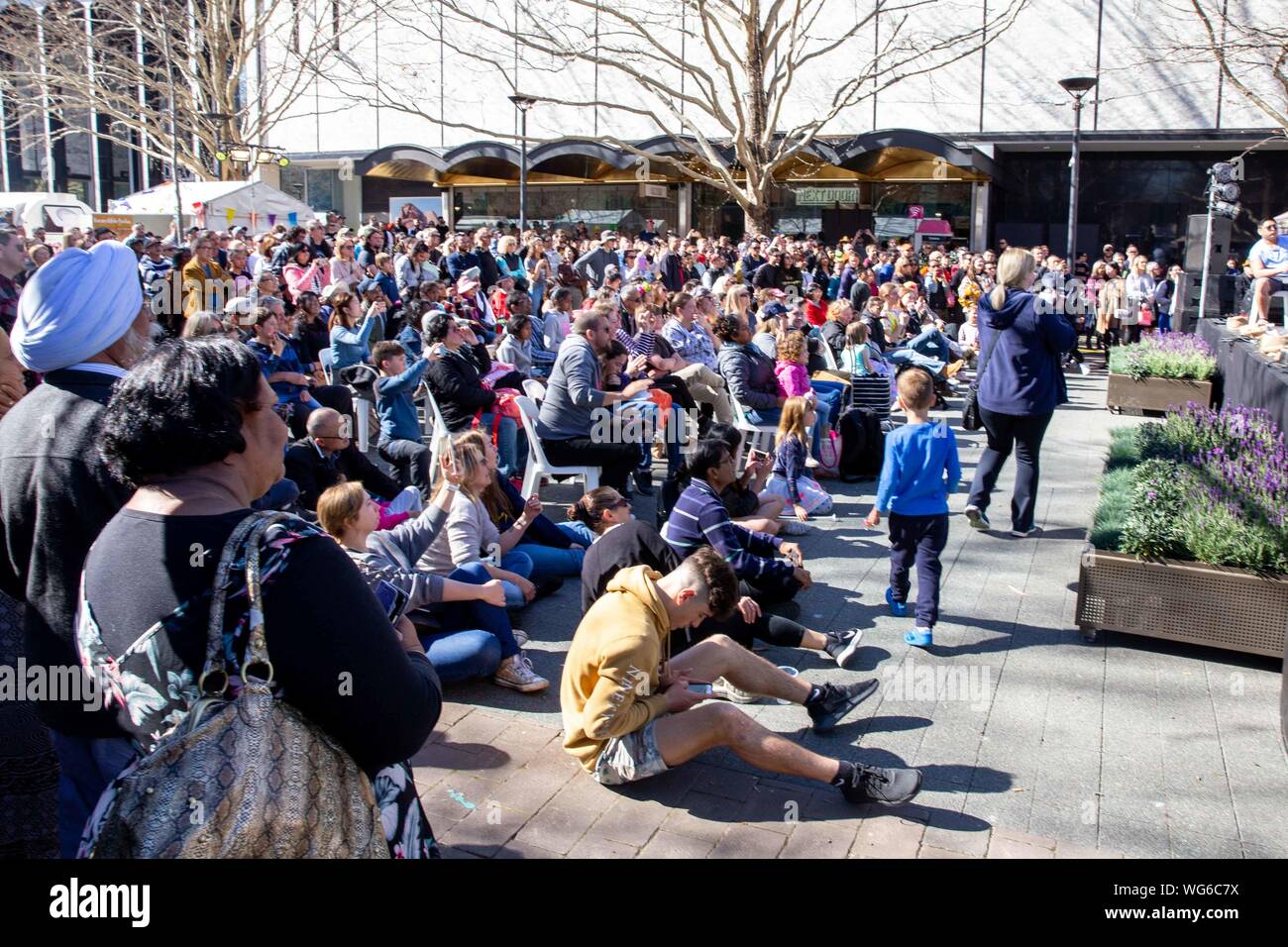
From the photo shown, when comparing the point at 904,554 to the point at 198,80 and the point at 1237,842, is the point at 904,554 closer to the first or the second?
the point at 1237,842

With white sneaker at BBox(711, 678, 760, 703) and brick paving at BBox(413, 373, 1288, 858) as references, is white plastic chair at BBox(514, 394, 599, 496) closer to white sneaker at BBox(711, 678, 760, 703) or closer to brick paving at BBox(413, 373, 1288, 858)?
brick paving at BBox(413, 373, 1288, 858)

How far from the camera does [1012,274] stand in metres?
7.63

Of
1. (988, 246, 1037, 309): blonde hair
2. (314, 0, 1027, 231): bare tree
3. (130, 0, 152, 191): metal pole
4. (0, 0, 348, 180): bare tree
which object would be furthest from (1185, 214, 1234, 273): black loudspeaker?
(130, 0, 152, 191): metal pole

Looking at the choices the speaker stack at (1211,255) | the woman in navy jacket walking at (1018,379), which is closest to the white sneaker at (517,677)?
the woman in navy jacket walking at (1018,379)

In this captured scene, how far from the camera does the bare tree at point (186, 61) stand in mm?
30250

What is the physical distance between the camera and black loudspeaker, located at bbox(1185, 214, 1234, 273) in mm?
15906

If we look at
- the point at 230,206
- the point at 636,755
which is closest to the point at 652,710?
the point at 636,755

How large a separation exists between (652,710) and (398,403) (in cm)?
488

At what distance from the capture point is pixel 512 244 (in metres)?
17.0

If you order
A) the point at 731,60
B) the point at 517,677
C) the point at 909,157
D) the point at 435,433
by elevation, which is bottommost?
the point at 517,677

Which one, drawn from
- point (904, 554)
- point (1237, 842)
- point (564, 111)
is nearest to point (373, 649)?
point (1237, 842)

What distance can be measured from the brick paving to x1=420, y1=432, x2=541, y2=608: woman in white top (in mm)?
275

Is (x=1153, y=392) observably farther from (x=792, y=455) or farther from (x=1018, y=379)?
(x=792, y=455)

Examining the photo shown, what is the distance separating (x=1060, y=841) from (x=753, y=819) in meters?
1.08
